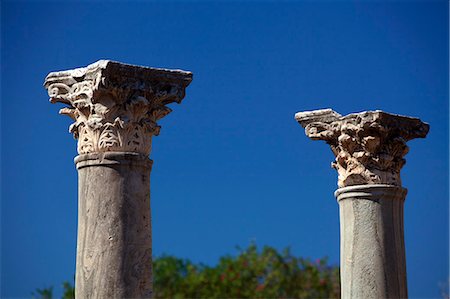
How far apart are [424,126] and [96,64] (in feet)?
31.3

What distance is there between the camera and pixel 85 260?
17.9 meters

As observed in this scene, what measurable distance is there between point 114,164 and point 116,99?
1.27 m

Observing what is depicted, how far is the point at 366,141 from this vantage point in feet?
75.5

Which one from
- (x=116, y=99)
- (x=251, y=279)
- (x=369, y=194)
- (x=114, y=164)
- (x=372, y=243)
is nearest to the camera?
(x=114, y=164)

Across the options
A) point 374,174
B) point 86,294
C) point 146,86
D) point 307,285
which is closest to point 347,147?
point 374,174

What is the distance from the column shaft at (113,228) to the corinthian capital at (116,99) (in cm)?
35

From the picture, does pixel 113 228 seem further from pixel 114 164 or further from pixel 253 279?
pixel 253 279

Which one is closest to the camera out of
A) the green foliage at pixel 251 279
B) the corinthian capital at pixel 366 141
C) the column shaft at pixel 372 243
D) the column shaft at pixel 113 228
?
the column shaft at pixel 113 228

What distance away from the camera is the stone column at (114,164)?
17.8 meters

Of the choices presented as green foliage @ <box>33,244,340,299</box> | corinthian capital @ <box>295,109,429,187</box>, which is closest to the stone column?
corinthian capital @ <box>295,109,429,187</box>

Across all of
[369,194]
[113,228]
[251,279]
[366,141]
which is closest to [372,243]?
[369,194]

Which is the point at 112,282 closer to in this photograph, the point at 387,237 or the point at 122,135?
the point at 122,135

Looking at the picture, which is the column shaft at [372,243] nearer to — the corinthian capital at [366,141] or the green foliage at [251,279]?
the corinthian capital at [366,141]

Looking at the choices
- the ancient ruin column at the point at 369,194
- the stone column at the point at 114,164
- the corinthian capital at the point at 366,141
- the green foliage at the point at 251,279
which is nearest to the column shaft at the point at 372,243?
the ancient ruin column at the point at 369,194
